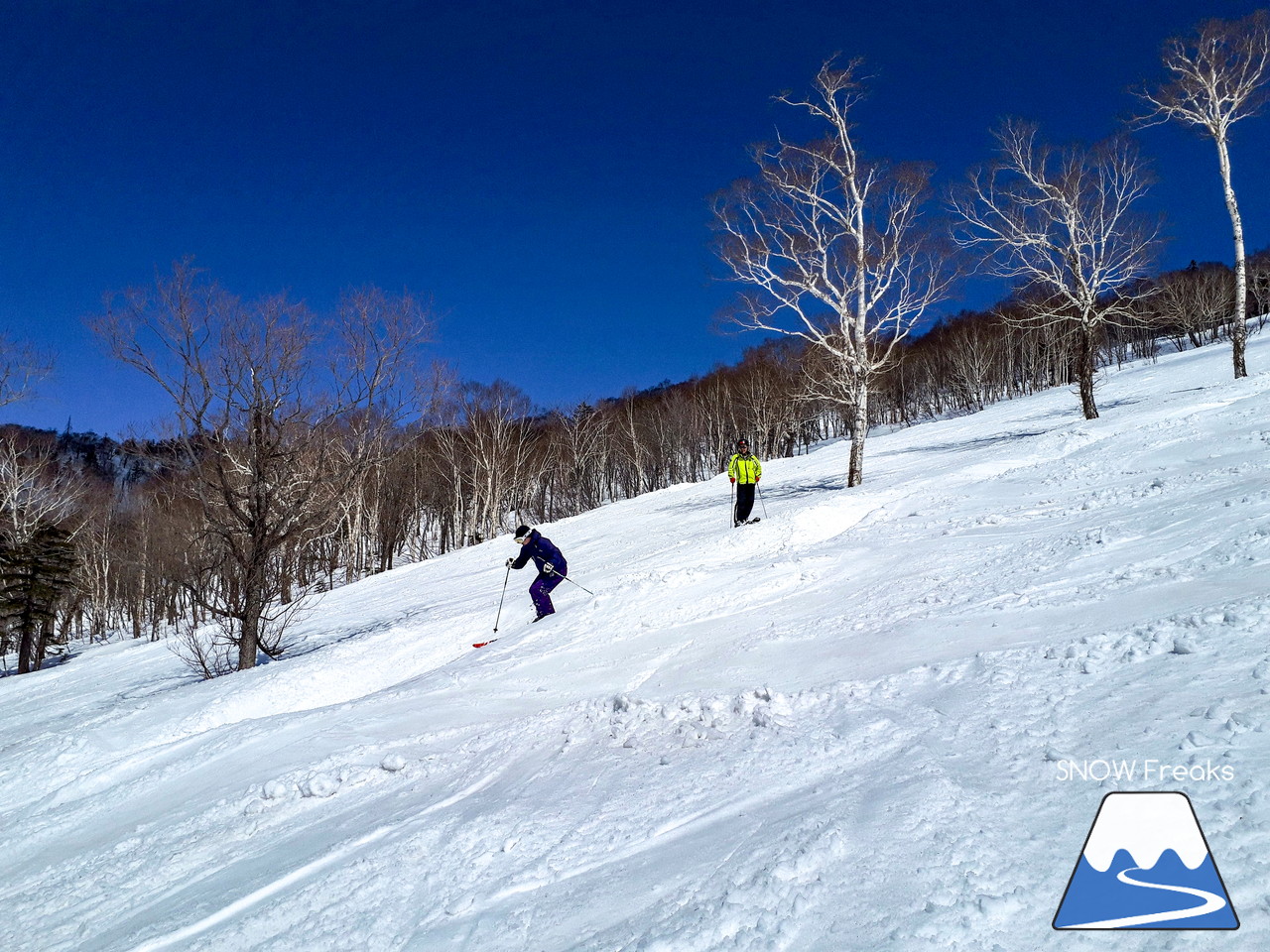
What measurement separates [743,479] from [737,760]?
10939 millimetres

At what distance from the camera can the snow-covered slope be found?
2.77 m

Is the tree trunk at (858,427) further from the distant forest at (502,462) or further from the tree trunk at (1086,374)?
the distant forest at (502,462)

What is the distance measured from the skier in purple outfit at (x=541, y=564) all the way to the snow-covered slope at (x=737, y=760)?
4.33ft

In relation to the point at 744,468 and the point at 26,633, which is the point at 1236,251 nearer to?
the point at 744,468

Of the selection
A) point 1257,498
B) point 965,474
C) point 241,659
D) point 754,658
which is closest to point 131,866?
point 754,658

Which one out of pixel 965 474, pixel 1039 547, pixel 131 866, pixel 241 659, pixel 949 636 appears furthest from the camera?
pixel 965 474

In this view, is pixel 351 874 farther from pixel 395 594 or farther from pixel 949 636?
pixel 395 594

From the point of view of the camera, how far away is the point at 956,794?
3133 millimetres

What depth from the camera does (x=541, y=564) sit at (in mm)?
10688

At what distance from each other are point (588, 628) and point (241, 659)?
7845 millimetres

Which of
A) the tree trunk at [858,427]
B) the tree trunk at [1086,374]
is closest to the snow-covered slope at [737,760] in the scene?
A: the tree trunk at [858,427]

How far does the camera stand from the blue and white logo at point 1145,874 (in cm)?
220

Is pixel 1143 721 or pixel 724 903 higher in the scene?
pixel 1143 721

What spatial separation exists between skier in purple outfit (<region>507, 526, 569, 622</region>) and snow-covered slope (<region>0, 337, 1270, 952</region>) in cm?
132
